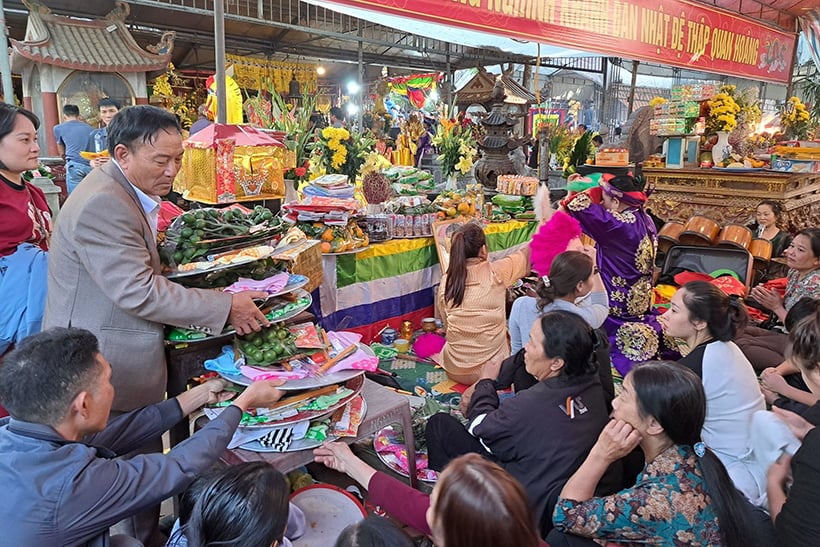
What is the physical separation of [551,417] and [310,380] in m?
0.74

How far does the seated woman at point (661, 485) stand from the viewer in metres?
1.36

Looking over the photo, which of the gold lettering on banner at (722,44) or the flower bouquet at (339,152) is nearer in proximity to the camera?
the flower bouquet at (339,152)

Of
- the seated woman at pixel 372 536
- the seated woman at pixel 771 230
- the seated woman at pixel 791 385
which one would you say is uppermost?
the seated woman at pixel 771 230

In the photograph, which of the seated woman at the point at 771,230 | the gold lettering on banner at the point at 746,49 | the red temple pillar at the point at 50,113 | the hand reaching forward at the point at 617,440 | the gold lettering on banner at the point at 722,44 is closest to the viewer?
the hand reaching forward at the point at 617,440

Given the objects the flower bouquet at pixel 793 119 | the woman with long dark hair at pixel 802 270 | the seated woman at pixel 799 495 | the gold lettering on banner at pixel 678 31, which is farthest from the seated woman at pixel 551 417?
the flower bouquet at pixel 793 119

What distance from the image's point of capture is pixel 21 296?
196 cm

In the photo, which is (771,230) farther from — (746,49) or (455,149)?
(746,49)

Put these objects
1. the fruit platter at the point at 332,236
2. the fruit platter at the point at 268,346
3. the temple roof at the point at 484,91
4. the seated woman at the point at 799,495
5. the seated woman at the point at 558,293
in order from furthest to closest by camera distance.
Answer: the temple roof at the point at 484,91 → the fruit platter at the point at 332,236 → the seated woman at the point at 558,293 → the fruit platter at the point at 268,346 → the seated woman at the point at 799,495

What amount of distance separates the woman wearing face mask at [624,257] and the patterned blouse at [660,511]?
2.13m

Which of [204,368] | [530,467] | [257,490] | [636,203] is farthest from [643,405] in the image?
[636,203]

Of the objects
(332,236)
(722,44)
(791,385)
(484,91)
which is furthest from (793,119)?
(332,236)

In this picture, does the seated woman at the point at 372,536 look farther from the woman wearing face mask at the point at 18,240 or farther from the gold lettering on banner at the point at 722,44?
the gold lettering on banner at the point at 722,44

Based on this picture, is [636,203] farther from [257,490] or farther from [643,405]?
[257,490]

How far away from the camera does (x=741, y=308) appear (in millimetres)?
2566
